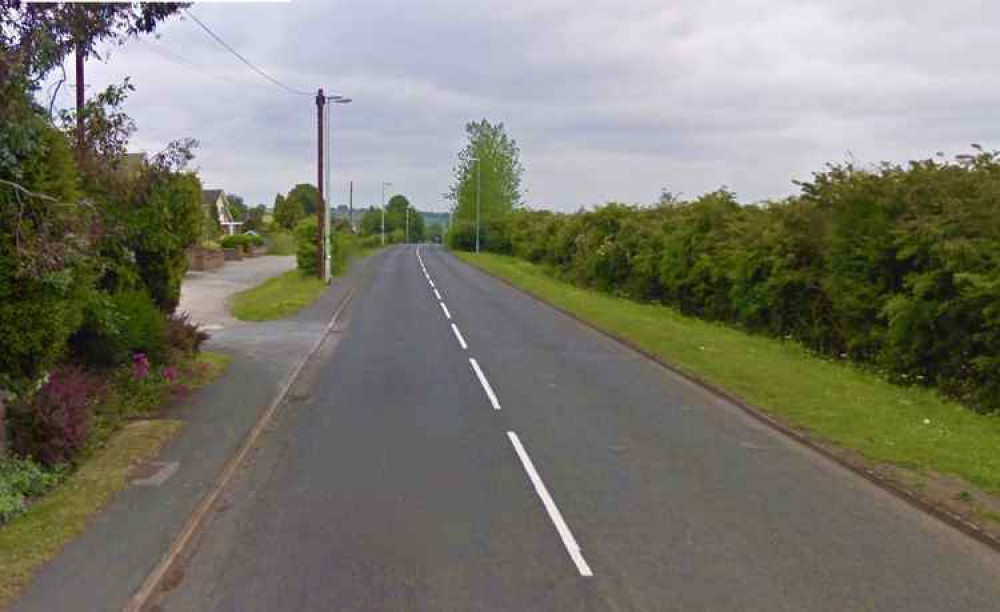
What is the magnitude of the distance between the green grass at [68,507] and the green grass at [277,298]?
1261 centimetres

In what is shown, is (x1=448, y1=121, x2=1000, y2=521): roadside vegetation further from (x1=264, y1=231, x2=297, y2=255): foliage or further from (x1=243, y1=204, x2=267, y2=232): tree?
(x1=243, y1=204, x2=267, y2=232): tree

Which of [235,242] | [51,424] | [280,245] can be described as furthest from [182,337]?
[280,245]

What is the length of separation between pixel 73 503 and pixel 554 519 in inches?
149

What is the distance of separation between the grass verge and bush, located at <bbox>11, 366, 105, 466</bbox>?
235 millimetres

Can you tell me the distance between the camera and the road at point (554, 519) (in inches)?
190

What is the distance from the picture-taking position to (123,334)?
10289 millimetres

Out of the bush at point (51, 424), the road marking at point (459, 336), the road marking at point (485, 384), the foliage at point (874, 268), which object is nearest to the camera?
the bush at point (51, 424)

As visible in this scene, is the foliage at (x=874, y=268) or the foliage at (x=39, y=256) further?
the foliage at (x=874, y=268)

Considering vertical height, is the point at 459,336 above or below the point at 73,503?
below

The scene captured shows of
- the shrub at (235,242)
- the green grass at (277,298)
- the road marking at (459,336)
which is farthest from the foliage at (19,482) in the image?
the shrub at (235,242)

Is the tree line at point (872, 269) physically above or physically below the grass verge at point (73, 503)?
above

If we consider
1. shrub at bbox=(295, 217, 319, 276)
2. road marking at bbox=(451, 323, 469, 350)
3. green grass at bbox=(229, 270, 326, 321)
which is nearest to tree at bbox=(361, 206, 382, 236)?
shrub at bbox=(295, 217, 319, 276)

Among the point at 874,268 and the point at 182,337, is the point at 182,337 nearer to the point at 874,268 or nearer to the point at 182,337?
the point at 182,337

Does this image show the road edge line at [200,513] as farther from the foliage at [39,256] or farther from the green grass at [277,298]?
the green grass at [277,298]
